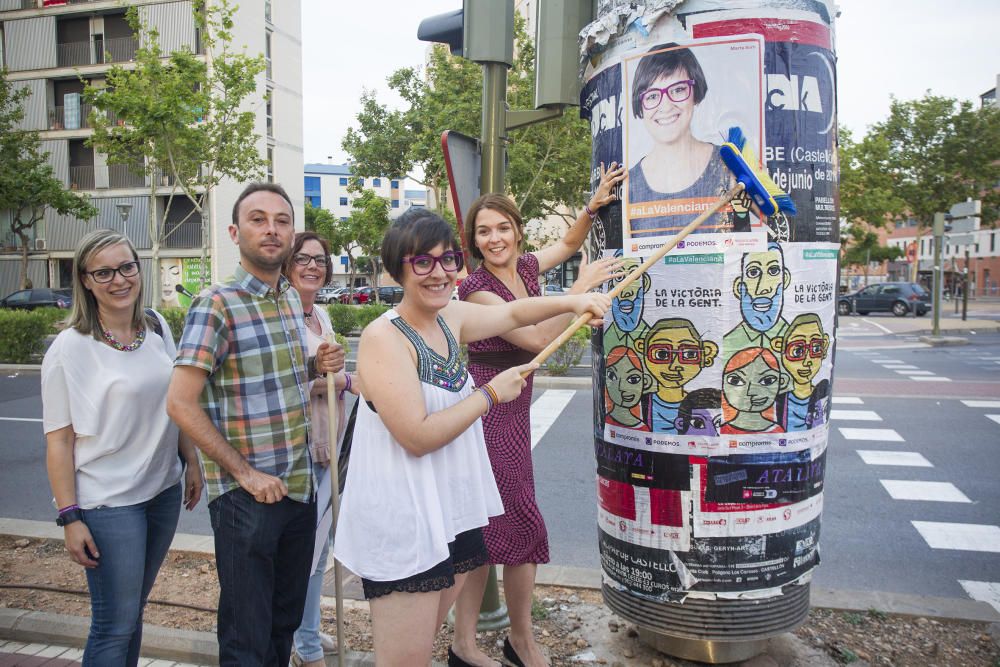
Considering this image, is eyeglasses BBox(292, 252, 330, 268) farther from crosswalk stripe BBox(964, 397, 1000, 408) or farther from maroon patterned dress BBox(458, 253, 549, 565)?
crosswalk stripe BBox(964, 397, 1000, 408)

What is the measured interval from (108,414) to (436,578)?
1.30 metres

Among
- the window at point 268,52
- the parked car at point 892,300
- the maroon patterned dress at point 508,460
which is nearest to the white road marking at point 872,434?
the maroon patterned dress at point 508,460

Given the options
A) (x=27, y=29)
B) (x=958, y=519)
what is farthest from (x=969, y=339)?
(x=27, y=29)

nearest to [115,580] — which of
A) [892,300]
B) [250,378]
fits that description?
[250,378]

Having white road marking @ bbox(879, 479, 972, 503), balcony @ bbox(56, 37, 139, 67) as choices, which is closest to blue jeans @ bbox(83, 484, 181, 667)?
white road marking @ bbox(879, 479, 972, 503)

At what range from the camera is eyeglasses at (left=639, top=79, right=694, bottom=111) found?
2820 mm

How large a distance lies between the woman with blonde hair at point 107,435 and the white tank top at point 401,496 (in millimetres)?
860

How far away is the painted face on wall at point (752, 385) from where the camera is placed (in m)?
2.87

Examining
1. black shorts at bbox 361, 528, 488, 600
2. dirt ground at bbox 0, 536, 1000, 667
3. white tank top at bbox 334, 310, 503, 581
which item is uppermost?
white tank top at bbox 334, 310, 503, 581

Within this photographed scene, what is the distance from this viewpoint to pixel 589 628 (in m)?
3.73

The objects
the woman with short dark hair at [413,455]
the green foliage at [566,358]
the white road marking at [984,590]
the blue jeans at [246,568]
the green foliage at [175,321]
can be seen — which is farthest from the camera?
the green foliage at [175,321]

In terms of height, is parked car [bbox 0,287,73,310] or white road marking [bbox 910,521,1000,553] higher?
parked car [bbox 0,287,73,310]

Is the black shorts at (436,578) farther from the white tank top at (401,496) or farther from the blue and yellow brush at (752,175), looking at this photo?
the blue and yellow brush at (752,175)

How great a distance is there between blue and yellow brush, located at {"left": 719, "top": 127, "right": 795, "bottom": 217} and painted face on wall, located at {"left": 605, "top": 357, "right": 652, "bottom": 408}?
2.53 ft
